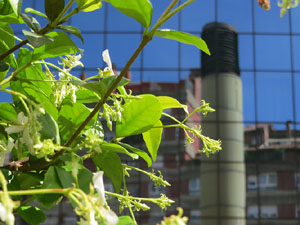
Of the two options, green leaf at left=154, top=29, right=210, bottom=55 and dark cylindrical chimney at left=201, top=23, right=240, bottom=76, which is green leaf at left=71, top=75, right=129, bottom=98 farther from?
dark cylindrical chimney at left=201, top=23, right=240, bottom=76

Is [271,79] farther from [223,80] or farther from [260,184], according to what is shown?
[260,184]

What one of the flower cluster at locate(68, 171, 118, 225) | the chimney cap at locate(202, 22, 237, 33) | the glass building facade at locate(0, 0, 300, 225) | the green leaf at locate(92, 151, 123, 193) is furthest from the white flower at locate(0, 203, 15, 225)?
the chimney cap at locate(202, 22, 237, 33)

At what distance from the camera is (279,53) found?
738 cm

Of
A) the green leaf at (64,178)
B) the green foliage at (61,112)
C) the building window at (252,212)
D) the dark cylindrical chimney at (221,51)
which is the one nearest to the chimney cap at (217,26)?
the dark cylindrical chimney at (221,51)

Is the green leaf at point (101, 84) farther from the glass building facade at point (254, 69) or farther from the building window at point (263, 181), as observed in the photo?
the building window at point (263, 181)

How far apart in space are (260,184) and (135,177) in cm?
164

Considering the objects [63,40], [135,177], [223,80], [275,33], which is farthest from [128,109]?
[275,33]

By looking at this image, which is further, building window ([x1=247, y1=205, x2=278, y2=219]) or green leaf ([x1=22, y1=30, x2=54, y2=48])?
building window ([x1=247, y1=205, x2=278, y2=219])

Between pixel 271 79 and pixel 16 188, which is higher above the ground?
pixel 271 79

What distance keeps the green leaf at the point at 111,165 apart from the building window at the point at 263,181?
6.53 m

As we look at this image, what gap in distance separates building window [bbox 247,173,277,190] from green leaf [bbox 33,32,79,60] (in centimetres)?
657

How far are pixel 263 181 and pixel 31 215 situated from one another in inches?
261

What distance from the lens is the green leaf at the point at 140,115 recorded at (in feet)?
1.04

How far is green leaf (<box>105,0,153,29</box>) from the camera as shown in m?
0.26
